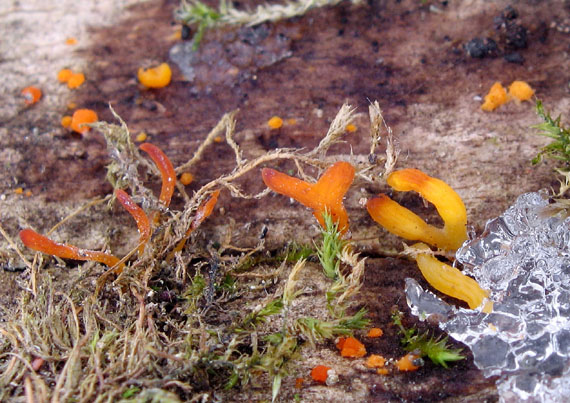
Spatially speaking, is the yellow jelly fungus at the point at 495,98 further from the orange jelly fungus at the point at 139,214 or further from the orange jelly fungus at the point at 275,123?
the orange jelly fungus at the point at 139,214

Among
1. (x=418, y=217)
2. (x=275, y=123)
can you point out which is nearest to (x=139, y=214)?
(x=275, y=123)

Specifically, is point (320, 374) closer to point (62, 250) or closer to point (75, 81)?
point (62, 250)

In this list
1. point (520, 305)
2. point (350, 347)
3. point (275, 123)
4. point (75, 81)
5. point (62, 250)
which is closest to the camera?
point (520, 305)

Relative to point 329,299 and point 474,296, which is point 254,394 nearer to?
point 329,299

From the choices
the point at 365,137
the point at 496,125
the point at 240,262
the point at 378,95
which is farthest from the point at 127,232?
the point at 496,125

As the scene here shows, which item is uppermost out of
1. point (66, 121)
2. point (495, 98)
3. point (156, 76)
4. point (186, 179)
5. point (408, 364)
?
point (156, 76)

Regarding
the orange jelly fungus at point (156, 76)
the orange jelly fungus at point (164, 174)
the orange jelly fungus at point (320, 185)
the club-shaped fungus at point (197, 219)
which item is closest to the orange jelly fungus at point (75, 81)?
the orange jelly fungus at point (156, 76)

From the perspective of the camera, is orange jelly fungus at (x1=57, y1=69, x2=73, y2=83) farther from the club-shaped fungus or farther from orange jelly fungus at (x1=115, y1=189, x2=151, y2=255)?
the club-shaped fungus
